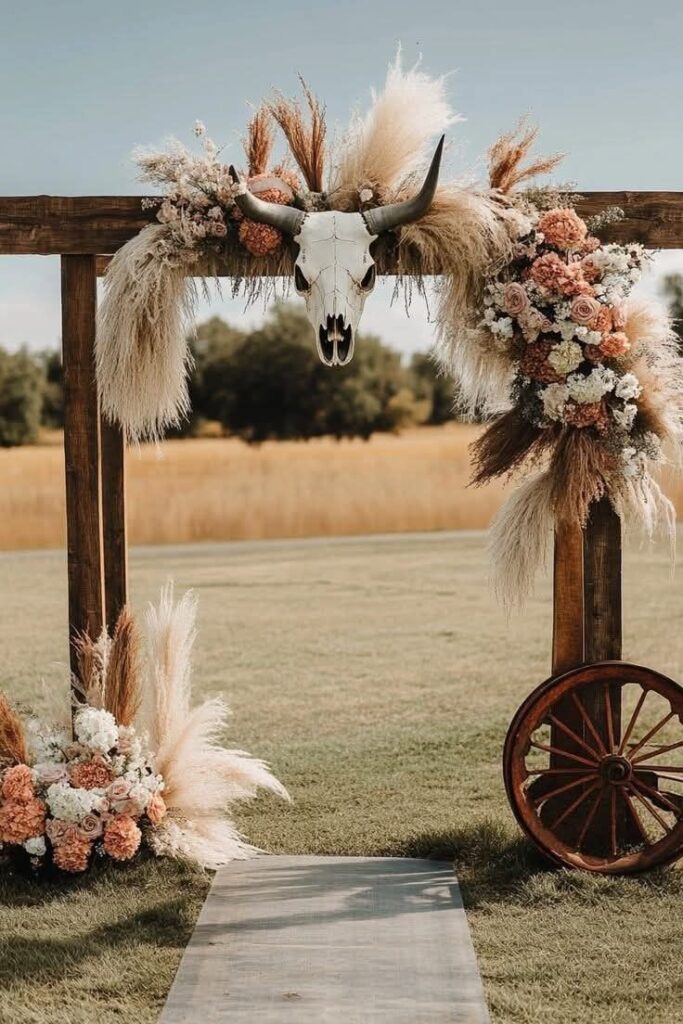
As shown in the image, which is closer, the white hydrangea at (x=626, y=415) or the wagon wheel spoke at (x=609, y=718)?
the white hydrangea at (x=626, y=415)

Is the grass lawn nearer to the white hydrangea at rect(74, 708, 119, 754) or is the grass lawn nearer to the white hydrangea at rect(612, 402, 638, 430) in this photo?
the white hydrangea at rect(74, 708, 119, 754)

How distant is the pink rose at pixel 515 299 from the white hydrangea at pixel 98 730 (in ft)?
7.38

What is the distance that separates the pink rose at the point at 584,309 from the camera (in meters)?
4.92

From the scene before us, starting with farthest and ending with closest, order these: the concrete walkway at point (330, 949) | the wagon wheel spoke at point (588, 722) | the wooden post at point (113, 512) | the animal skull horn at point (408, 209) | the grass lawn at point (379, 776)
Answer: the wooden post at point (113, 512)
the wagon wheel spoke at point (588, 722)
the animal skull horn at point (408, 209)
the grass lawn at point (379, 776)
the concrete walkway at point (330, 949)

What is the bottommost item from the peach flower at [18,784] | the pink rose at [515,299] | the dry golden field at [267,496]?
the dry golden field at [267,496]

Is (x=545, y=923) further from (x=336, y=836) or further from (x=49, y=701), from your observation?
(x=49, y=701)

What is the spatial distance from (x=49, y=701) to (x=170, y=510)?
67.7ft

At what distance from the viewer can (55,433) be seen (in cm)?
4634

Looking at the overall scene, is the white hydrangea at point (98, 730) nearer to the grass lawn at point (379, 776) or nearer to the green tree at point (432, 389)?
the grass lawn at point (379, 776)

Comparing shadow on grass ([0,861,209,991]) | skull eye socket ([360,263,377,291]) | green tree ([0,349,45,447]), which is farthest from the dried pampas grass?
green tree ([0,349,45,447])

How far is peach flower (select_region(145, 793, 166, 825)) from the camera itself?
5.09 meters

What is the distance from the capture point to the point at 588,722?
500 centimetres

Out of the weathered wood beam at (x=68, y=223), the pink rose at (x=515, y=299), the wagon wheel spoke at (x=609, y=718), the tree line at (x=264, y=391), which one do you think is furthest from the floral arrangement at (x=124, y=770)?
the tree line at (x=264, y=391)

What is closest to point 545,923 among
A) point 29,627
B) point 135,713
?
point 135,713
